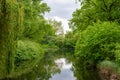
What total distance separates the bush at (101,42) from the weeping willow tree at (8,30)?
900cm

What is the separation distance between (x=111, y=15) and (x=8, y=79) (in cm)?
1566

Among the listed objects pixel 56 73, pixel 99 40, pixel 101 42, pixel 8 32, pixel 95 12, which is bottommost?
pixel 56 73

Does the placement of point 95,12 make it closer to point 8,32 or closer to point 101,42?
point 101,42

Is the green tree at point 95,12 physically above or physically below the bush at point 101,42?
above

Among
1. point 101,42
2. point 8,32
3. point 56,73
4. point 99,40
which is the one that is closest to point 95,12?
point 99,40

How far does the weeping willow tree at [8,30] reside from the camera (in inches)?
707

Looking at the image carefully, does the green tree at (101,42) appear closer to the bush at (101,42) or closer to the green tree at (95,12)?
the bush at (101,42)

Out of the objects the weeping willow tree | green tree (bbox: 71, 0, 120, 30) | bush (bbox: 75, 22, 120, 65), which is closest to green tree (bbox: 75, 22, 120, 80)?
bush (bbox: 75, 22, 120, 65)

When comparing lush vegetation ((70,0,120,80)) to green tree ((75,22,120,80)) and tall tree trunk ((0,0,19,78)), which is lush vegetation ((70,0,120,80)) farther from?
tall tree trunk ((0,0,19,78))

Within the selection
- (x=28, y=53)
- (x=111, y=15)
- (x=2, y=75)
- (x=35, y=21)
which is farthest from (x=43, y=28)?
(x=2, y=75)

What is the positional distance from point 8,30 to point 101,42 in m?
10.9

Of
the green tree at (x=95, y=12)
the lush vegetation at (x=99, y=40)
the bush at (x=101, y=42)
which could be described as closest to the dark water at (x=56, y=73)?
the lush vegetation at (x=99, y=40)

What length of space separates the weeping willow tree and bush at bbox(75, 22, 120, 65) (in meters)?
9.00

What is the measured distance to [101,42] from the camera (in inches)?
1061
